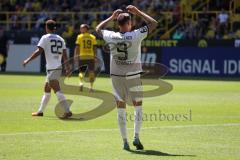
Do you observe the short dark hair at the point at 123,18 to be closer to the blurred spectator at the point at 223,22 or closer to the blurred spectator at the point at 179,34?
the blurred spectator at the point at 179,34

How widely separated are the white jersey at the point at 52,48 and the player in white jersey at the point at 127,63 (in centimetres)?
566

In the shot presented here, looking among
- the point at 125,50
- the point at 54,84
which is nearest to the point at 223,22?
the point at 54,84

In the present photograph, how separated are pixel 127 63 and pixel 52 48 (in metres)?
6.13

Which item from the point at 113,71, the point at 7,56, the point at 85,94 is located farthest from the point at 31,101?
the point at 7,56

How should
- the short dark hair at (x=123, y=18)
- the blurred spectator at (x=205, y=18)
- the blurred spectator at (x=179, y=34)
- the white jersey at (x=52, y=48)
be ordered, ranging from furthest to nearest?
the blurred spectator at (x=205, y=18) < the blurred spectator at (x=179, y=34) < the white jersey at (x=52, y=48) < the short dark hair at (x=123, y=18)

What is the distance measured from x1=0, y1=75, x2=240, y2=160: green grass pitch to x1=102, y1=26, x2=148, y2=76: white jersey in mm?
1491

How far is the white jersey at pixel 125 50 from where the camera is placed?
13953 mm

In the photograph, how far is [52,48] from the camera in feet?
65.6

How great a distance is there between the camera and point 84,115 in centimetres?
2041

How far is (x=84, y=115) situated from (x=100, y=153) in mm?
7168

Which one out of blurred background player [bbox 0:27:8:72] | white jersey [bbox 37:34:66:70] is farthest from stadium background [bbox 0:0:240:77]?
white jersey [bbox 37:34:66:70]

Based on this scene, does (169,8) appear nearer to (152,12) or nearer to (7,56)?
(152,12)

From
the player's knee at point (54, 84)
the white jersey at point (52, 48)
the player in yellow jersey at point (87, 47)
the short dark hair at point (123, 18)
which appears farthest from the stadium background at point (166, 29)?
the short dark hair at point (123, 18)

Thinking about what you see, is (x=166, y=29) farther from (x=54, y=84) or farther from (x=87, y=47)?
(x=54, y=84)
